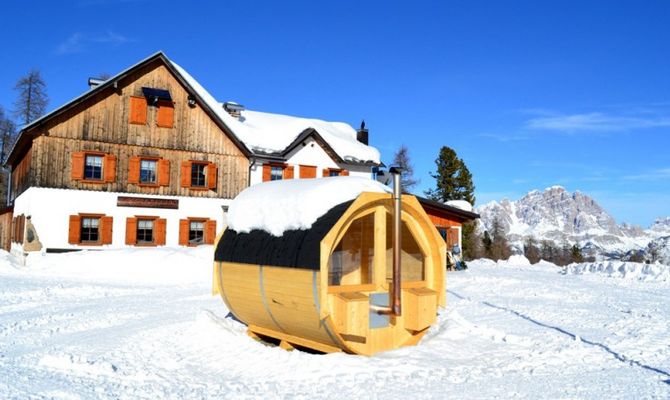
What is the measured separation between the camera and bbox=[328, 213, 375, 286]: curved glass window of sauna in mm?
8844

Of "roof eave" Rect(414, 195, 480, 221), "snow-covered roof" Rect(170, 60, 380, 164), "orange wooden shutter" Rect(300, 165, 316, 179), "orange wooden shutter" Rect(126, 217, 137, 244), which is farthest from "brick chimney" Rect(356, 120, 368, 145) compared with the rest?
"orange wooden shutter" Rect(126, 217, 137, 244)

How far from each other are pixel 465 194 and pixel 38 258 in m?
32.0

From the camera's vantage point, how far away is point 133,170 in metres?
26.9

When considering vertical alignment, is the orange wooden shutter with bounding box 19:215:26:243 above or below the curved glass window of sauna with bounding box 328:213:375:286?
above

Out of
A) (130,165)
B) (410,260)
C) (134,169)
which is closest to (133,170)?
(134,169)

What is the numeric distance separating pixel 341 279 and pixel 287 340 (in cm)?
137

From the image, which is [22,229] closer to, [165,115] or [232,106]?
[165,115]

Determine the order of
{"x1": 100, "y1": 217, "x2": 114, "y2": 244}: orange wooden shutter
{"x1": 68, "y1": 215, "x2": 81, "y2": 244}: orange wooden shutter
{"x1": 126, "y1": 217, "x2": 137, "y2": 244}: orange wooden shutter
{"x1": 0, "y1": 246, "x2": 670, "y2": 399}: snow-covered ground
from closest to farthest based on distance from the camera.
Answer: {"x1": 0, "y1": 246, "x2": 670, "y2": 399}: snow-covered ground < {"x1": 68, "y1": 215, "x2": 81, "y2": 244}: orange wooden shutter < {"x1": 100, "y1": 217, "x2": 114, "y2": 244}: orange wooden shutter < {"x1": 126, "y1": 217, "x2": 137, "y2": 244}: orange wooden shutter

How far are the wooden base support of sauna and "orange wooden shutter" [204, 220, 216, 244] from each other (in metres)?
18.6

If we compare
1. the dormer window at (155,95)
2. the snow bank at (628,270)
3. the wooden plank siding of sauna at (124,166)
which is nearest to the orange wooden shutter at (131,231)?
the wooden plank siding of sauna at (124,166)

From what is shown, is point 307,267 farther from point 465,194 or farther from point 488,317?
point 465,194

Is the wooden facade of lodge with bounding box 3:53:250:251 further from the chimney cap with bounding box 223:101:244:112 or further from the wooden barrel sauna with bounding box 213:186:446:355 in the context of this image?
the wooden barrel sauna with bounding box 213:186:446:355

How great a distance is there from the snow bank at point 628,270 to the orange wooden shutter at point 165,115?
2002cm

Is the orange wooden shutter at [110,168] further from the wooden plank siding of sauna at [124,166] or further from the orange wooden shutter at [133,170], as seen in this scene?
the orange wooden shutter at [133,170]
